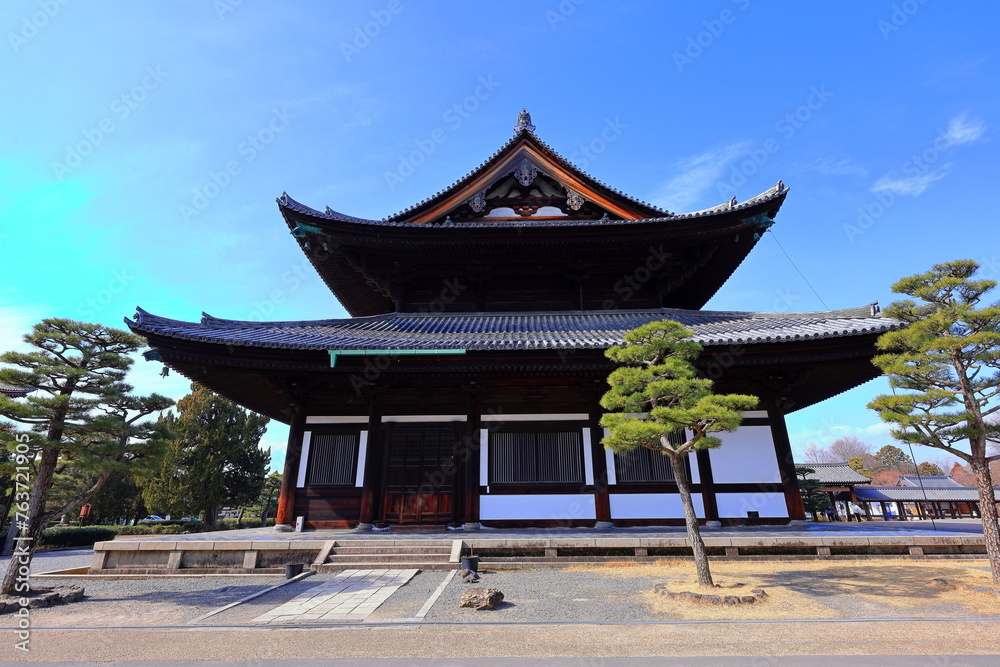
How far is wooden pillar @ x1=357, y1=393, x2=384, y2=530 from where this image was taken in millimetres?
11487

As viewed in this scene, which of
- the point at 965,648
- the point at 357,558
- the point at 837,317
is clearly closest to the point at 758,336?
the point at 837,317

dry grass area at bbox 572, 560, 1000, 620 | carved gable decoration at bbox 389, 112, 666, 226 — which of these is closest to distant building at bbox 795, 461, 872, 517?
carved gable decoration at bbox 389, 112, 666, 226

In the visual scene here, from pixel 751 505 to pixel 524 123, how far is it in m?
13.5

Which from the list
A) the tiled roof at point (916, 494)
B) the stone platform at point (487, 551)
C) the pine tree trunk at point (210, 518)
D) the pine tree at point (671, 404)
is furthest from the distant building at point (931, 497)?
the pine tree trunk at point (210, 518)

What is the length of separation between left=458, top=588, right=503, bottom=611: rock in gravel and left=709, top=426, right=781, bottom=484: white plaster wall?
7.53m

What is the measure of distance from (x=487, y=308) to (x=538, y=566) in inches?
326

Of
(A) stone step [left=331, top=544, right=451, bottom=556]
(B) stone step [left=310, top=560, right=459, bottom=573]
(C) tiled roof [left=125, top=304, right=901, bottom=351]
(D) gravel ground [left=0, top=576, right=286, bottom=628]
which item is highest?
(C) tiled roof [left=125, top=304, right=901, bottom=351]

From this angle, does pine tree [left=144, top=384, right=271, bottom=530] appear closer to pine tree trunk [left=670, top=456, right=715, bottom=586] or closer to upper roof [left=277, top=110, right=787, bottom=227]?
upper roof [left=277, top=110, right=787, bottom=227]

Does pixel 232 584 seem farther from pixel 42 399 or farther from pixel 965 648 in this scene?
pixel 965 648

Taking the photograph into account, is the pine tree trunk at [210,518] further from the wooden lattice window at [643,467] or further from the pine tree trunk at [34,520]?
the wooden lattice window at [643,467]

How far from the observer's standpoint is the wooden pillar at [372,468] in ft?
37.7

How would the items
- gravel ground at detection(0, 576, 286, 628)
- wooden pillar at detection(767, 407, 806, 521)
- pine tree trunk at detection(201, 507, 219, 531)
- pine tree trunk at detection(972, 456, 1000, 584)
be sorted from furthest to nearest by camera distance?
pine tree trunk at detection(201, 507, 219, 531)
wooden pillar at detection(767, 407, 806, 521)
pine tree trunk at detection(972, 456, 1000, 584)
gravel ground at detection(0, 576, 286, 628)

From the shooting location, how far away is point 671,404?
25.6 feet

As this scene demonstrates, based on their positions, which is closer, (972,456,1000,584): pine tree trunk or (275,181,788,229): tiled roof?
(972,456,1000,584): pine tree trunk
